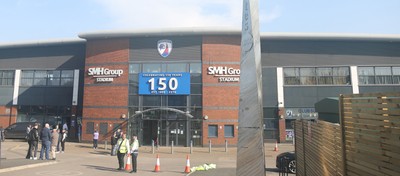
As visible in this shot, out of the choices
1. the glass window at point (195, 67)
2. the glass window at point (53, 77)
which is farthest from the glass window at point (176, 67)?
the glass window at point (53, 77)

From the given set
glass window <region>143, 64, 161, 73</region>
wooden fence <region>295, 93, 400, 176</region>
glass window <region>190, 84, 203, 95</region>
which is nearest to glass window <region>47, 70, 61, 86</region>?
glass window <region>143, 64, 161, 73</region>

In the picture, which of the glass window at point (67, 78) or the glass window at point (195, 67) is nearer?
the glass window at point (195, 67)

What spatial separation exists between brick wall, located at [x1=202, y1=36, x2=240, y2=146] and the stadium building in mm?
88

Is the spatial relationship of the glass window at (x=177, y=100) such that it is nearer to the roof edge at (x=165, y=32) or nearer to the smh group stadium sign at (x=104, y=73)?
the smh group stadium sign at (x=104, y=73)

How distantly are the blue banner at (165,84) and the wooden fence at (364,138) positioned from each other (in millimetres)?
22391

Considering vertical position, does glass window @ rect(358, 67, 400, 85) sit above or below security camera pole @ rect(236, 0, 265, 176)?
above

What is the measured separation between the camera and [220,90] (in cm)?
2808

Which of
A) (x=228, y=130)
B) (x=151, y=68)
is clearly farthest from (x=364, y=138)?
(x=151, y=68)

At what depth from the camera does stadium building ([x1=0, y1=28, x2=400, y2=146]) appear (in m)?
28.1

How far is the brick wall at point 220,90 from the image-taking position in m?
27.9

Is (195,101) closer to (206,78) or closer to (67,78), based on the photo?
(206,78)

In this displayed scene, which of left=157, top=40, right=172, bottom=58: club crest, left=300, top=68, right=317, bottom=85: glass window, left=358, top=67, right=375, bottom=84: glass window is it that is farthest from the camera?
left=300, top=68, right=317, bottom=85: glass window

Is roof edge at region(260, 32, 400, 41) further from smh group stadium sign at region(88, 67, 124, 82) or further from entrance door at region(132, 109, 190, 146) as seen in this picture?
smh group stadium sign at region(88, 67, 124, 82)

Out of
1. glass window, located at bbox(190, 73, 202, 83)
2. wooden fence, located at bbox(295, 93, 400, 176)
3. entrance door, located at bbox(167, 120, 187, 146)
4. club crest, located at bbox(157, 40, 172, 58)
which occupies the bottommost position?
entrance door, located at bbox(167, 120, 187, 146)
